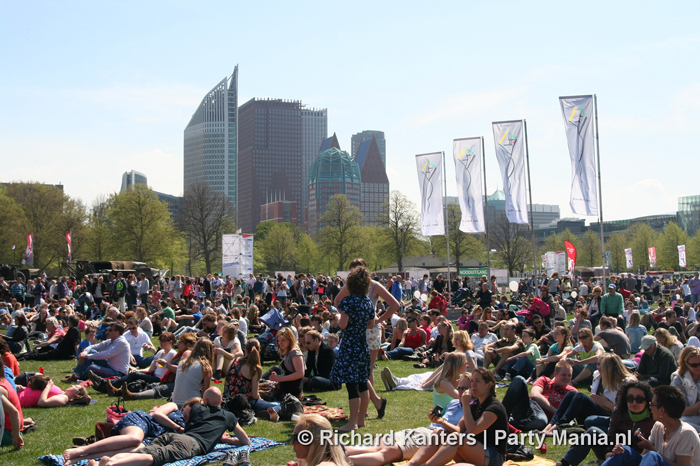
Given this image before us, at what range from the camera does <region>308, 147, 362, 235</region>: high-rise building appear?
176m

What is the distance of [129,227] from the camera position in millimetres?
51250

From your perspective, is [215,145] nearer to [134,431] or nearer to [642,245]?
[642,245]

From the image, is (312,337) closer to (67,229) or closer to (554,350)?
(554,350)

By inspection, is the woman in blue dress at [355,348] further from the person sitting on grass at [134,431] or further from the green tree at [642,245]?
the green tree at [642,245]

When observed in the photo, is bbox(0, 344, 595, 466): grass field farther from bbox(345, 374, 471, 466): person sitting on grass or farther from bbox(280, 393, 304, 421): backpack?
bbox(345, 374, 471, 466): person sitting on grass

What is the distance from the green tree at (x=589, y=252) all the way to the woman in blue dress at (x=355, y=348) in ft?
267

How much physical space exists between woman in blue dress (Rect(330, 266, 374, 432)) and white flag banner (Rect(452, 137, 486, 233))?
18843 millimetres

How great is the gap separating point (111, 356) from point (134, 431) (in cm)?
488

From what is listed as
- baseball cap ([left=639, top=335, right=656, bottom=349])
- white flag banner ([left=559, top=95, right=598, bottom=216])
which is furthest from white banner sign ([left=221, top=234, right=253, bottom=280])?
baseball cap ([left=639, top=335, right=656, bottom=349])

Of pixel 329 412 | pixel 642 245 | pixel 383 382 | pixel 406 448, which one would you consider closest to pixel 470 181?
pixel 383 382

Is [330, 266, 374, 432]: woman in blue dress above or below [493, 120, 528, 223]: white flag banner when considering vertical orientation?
below

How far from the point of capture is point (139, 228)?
51.6 meters

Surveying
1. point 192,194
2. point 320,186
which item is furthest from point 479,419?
point 320,186

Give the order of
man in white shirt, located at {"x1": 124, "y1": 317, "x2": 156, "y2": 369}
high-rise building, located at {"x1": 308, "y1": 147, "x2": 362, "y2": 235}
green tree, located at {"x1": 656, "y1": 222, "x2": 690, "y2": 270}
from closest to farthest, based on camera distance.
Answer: man in white shirt, located at {"x1": 124, "y1": 317, "x2": 156, "y2": 369} < green tree, located at {"x1": 656, "y1": 222, "x2": 690, "y2": 270} < high-rise building, located at {"x1": 308, "y1": 147, "x2": 362, "y2": 235}
